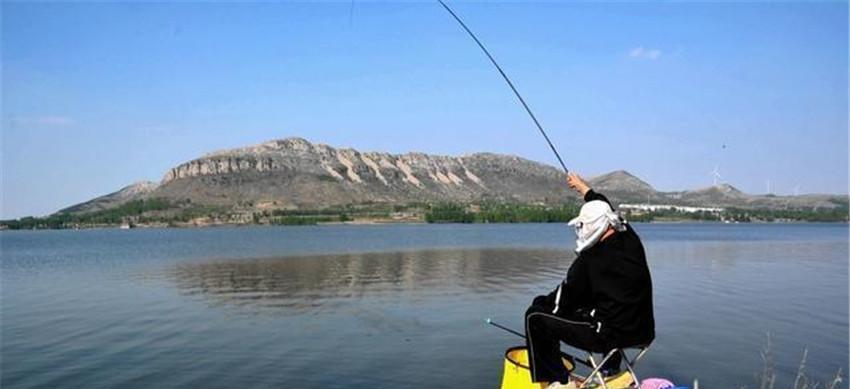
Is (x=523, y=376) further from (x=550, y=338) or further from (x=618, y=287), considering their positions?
(x=618, y=287)

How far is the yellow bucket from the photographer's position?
724 cm

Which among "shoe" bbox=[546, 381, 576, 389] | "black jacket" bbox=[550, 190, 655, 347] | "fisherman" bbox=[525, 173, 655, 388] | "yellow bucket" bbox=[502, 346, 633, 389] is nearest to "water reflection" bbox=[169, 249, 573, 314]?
"yellow bucket" bbox=[502, 346, 633, 389]

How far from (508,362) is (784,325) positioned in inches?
557

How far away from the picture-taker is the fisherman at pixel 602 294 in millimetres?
6359

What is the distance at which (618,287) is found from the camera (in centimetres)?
634

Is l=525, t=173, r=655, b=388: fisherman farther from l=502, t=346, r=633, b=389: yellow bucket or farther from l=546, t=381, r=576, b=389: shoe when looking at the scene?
l=502, t=346, r=633, b=389: yellow bucket

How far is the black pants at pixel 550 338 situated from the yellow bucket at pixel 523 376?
22cm

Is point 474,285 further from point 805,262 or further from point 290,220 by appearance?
point 290,220

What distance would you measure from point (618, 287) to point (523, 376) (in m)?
1.68

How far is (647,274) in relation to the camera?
255 inches

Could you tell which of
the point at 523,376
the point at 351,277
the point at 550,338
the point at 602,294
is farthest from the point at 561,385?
the point at 351,277

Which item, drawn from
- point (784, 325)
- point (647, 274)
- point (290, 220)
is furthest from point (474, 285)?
point (290, 220)

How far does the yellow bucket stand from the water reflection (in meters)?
14.6

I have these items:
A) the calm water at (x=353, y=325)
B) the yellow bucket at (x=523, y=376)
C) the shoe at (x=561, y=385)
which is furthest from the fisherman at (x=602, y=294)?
the calm water at (x=353, y=325)
